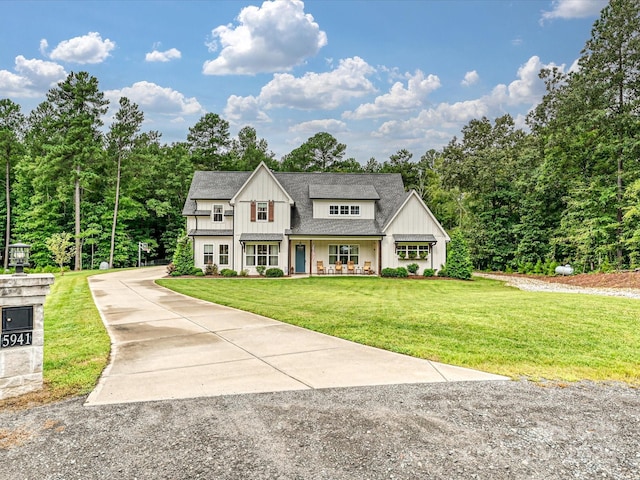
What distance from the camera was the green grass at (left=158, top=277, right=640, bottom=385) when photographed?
242 inches

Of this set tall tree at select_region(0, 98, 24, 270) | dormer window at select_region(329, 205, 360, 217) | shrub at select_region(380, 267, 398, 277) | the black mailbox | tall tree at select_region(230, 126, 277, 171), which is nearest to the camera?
the black mailbox

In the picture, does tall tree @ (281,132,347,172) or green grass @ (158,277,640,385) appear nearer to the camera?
green grass @ (158,277,640,385)

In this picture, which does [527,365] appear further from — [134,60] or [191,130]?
[191,130]

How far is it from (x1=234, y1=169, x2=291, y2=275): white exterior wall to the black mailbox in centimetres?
2155

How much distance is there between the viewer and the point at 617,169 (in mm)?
26969

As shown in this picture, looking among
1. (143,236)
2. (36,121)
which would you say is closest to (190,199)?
(143,236)

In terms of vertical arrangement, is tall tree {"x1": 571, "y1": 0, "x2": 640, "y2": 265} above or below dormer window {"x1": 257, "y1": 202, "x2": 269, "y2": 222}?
above

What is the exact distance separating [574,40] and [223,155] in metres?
46.3

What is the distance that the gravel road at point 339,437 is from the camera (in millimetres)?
3168

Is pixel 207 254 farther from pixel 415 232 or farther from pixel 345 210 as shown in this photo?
pixel 415 232

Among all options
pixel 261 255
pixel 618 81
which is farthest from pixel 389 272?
pixel 618 81

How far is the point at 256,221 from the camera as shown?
26391 millimetres

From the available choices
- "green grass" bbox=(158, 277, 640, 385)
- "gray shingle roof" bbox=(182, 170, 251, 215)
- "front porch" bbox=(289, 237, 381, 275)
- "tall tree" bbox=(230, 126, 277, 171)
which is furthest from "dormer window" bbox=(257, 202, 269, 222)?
"tall tree" bbox=(230, 126, 277, 171)

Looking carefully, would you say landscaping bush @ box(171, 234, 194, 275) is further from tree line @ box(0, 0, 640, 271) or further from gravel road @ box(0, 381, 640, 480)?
gravel road @ box(0, 381, 640, 480)
